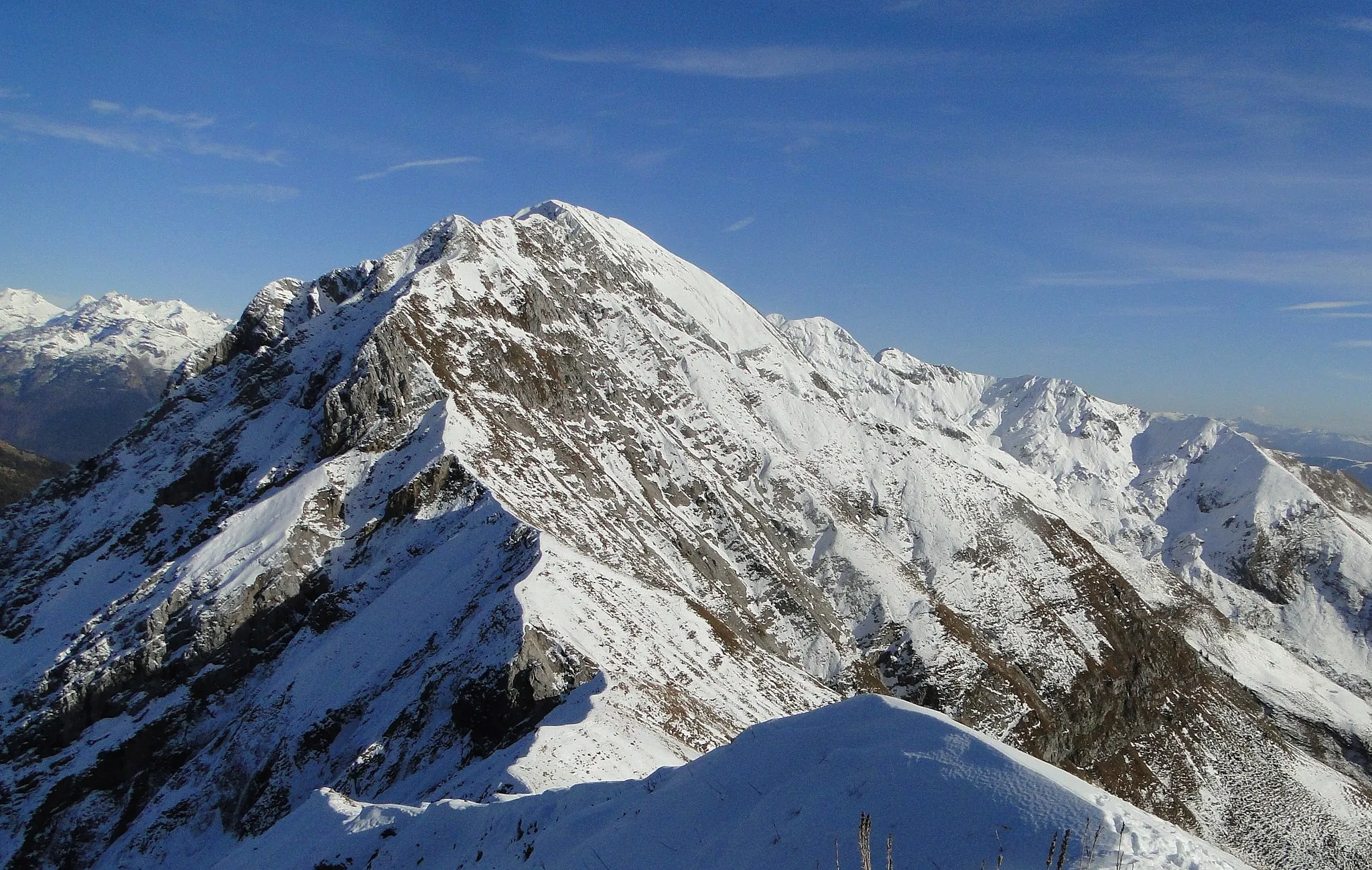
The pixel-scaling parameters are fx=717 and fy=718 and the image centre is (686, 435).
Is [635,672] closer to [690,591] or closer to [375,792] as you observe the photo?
[375,792]

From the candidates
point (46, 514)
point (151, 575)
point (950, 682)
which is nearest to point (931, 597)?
point (950, 682)

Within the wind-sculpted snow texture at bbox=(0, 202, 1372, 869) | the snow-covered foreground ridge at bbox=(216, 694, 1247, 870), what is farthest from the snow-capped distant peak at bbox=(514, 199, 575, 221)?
the snow-covered foreground ridge at bbox=(216, 694, 1247, 870)

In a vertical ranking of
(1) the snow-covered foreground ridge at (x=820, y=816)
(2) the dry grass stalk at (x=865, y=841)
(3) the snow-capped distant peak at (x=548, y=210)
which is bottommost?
(1) the snow-covered foreground ridge at (x=820, y=816)

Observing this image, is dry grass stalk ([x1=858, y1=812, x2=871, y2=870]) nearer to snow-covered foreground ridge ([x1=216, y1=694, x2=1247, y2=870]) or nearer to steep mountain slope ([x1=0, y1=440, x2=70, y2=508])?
snow-covered foreground ridge ([x1=216, y1=694, x2=1247, y2=870])

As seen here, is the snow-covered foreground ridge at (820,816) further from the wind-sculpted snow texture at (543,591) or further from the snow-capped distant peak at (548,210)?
the snow-capped distant peak at (548,210)

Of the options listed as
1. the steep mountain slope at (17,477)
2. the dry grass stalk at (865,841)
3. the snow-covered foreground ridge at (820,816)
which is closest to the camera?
the dry grass stalk at (865,841)

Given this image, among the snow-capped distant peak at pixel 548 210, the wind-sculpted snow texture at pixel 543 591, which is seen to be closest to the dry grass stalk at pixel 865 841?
the wind-sculpted snow texture at pixel 543 591

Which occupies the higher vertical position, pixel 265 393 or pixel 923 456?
pixel 265 393

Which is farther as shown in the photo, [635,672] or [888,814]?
[635,672]
